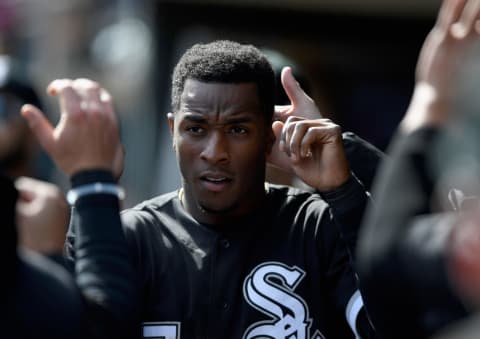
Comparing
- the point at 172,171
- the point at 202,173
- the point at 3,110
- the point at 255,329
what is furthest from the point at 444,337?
the point at 172,171

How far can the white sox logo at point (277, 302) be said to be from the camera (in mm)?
3715

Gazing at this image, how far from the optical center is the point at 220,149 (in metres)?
3.99

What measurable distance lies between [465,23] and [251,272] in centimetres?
142

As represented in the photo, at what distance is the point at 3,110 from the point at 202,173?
697mm

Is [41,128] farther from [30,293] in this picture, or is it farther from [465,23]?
[465,23]

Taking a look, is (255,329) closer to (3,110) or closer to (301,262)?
(301,262)

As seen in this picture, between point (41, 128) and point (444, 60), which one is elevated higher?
point (444, 60)

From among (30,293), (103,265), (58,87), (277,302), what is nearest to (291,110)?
(277,302)

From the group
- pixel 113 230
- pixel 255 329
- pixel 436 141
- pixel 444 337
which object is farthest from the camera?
pixel 255 329

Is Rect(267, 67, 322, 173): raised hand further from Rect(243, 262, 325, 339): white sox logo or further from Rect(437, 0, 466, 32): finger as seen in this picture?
Rect(437, 0, 466, 32): finger

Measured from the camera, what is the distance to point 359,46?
38.3 ft

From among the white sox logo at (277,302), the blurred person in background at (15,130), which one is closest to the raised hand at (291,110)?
the white sox logo at (277,302)

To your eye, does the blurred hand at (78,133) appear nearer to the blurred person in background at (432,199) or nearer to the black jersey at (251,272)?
the blurred person in background at (432,199)

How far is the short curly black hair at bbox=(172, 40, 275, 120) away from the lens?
4.09m
